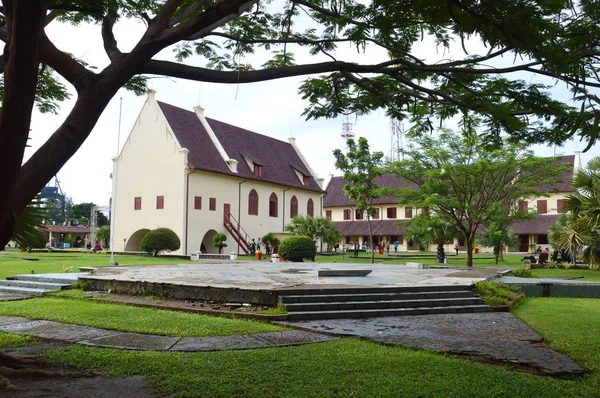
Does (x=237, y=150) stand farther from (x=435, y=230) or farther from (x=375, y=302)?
(x=375, y=302)

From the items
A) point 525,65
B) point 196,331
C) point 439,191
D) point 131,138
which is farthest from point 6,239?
point 131,138

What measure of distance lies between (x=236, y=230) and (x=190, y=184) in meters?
5.54

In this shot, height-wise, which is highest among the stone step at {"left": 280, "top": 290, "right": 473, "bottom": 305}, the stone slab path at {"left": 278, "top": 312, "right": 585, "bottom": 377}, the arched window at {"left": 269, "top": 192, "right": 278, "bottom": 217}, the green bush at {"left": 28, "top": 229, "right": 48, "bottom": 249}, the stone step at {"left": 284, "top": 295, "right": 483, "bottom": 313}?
the arched window at {"left": 269, "top": 192, "right": 278, "bottom": 217}

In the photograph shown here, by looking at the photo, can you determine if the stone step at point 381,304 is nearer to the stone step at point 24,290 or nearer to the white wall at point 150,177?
the stone step at point 24,290

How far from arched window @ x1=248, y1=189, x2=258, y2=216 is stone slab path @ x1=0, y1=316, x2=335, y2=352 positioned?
32827mm

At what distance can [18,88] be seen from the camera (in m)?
4.05

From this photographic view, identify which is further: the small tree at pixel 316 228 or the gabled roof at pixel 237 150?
the gabled roof at pixel 237 150

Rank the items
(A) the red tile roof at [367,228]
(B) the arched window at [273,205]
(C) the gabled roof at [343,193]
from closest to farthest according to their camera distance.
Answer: (B) the arched window at [273,205], (A) the red tile roof at [367,228], (C) the gabled roof at [343,193]

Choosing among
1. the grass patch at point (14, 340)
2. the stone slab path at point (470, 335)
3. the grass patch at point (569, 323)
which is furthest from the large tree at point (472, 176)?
the grass patch at point (14, 340)

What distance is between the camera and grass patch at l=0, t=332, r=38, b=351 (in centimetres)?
651

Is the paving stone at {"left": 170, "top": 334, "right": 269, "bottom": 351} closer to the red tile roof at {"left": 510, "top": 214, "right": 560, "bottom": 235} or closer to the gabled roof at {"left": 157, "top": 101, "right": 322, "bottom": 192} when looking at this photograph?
the gabled roof at {"left": 157, "top": 101, "right": 322, "bottom": 192}

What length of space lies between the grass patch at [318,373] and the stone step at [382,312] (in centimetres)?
245

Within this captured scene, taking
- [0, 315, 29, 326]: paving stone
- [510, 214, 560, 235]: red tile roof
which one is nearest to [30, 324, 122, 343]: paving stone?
[0, 315, 29, 326]: paving stone

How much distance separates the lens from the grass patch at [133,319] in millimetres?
7504
